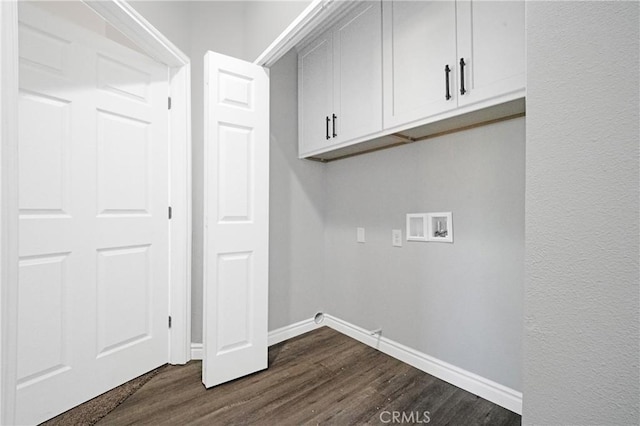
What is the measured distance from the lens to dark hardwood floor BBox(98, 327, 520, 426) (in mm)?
1439

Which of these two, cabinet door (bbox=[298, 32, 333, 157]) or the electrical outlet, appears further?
cabinet door (bbox=[298, 32, 333, 157])

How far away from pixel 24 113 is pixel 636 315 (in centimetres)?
222

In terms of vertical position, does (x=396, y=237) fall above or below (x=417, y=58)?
below

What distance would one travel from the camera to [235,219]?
5.87 ft

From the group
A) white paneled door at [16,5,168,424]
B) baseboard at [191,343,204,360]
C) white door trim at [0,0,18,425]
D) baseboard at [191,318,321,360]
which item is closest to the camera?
white door trim at [0,0,18,425]

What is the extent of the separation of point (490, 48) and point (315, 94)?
131cm

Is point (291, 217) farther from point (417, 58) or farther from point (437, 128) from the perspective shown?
point (417, 58)

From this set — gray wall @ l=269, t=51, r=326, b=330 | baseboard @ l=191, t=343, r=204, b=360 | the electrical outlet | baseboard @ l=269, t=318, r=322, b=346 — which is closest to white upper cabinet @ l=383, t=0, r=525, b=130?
the electrical outlet

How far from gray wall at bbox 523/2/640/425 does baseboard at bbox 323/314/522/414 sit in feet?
3.93

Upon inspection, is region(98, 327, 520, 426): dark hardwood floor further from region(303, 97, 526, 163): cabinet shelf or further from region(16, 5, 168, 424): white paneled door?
region(303, 97, 526, 163): cabinet shelf

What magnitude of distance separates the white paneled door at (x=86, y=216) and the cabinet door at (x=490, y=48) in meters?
1.85

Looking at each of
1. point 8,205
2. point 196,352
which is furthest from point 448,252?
point 8,205

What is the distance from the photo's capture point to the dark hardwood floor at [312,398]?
144 cm

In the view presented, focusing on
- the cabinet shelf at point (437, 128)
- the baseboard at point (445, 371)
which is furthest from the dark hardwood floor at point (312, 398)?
the cabinet shelf at point (437, 128)
